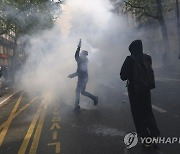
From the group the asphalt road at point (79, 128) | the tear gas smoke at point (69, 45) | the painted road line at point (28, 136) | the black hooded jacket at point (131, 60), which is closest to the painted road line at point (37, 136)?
the asphalt road at point (79, 128)

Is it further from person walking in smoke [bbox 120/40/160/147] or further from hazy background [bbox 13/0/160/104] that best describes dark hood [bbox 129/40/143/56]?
hazy background [bbox 13/0/160/104]

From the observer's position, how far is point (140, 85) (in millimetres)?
5148

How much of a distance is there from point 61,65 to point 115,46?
12.6 m

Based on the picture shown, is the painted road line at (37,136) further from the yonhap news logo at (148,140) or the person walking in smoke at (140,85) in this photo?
the person walking in smoke at (140,85)

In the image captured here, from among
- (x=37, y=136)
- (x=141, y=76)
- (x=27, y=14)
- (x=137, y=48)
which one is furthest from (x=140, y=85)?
(x=27, y=14)

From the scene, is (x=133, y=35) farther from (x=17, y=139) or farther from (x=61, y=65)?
(x=17, y=139)

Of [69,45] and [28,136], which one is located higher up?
[69,45]

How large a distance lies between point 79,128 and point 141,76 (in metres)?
2.45

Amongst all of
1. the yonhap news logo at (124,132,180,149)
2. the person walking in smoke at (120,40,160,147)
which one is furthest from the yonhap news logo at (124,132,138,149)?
the person walking in smoke at (120,40,160,147)

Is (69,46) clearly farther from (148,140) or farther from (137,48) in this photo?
(148,140)

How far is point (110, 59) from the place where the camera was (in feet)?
102

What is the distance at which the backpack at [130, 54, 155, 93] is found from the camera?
516 cm

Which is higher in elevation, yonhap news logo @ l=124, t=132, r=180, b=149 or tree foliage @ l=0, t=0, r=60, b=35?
tree foliage @ l=0, t=0, r=60, b=35

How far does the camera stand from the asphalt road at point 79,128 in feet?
18.1
